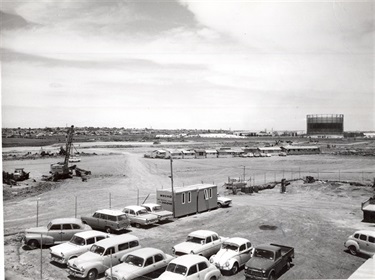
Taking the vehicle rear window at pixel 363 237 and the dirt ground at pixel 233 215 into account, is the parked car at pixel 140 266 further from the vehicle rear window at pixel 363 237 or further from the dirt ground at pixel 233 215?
the vehicle rear window at pixel 363 237

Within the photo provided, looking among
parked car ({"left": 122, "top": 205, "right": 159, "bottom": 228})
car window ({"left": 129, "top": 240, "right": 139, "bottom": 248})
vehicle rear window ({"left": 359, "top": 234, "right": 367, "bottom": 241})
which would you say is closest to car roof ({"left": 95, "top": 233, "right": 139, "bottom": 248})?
car window ({"left": 129, "top": 240, "right": 139, "bottom": 248})

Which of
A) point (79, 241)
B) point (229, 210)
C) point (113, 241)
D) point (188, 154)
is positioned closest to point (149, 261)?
point (113, 241)

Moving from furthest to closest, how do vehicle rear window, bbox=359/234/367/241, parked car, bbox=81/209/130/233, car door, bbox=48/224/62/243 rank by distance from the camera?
parked car, bbox=81/209/130/233 → car door, bbox=48/224/62/243 → vehicle rear window, bbox=359/234/367/241

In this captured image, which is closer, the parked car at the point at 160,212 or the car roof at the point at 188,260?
the car roof at the point at 188,260

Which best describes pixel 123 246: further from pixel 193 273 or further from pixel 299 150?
pixel 299 150

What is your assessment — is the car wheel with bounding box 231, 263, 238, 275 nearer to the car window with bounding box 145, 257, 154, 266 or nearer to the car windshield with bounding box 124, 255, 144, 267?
the car window with bounding box 145, 257, 154, 266

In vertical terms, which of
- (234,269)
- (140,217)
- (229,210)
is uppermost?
(140,217)


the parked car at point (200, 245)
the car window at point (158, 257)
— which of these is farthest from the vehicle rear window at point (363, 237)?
the car window at point (158, 257)
